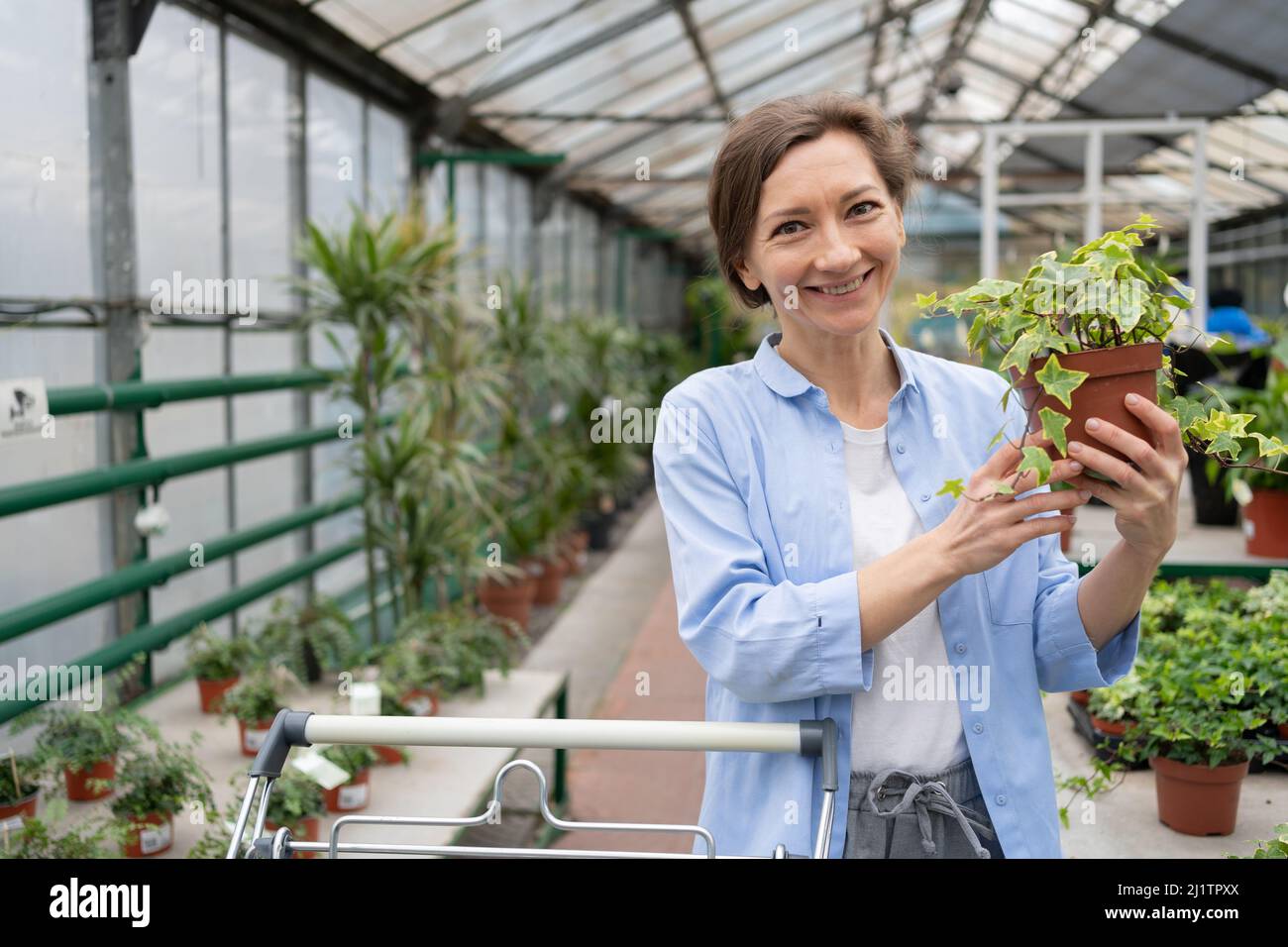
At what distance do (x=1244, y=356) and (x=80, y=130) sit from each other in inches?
172

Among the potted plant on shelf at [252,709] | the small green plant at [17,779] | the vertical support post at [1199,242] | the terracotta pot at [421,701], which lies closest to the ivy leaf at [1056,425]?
the small green plant at [17,779]

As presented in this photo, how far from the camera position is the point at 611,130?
842 cm

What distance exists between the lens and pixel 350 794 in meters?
2.87

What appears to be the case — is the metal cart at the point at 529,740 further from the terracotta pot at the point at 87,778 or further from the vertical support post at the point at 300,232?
the vertical support post at the point at 300,232

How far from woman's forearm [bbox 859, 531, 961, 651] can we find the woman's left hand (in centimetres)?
14

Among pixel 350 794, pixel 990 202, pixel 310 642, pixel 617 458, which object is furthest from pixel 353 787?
pixel 617 458

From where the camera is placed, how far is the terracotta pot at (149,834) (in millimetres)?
2467

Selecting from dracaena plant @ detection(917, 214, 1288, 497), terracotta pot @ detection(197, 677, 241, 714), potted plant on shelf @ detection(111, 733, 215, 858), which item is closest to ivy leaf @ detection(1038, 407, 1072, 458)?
dracaena plant @ detection(917, 214, 1288, 497)

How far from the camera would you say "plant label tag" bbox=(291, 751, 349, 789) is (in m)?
2.40

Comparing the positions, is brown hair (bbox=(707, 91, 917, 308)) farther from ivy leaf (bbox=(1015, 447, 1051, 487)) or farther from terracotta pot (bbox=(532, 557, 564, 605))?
terracotta pot (bbox=(532, 557, 564, 605))

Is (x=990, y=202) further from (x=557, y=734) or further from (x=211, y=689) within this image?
(x=557, y=734)

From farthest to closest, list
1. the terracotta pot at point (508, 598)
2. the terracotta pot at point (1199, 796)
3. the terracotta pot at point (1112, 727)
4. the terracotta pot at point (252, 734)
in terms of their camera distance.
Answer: the terracotta pot at point (508, 598), the terracotta pot at point (252, 734), the terracotta pot at point (1112, 727), the terracotta pot at point (1199, 796)

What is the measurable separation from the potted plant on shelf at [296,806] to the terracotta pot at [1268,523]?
2.90 m

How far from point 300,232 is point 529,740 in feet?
14.3
